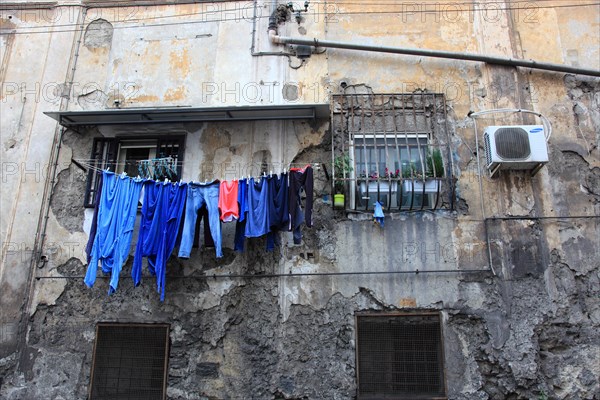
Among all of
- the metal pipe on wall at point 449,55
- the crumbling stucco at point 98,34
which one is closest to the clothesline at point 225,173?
the metal pipe on wall at point 449,55

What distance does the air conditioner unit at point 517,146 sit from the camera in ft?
19.8

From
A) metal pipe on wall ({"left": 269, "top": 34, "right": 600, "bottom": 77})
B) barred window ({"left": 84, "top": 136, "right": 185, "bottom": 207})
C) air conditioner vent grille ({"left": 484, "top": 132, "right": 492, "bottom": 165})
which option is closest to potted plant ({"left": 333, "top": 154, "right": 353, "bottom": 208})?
metal pipe on wall ({"left": 269, "top": 34, "right": 600, "bottom": 77})

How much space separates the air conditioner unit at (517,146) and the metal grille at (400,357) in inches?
84.0

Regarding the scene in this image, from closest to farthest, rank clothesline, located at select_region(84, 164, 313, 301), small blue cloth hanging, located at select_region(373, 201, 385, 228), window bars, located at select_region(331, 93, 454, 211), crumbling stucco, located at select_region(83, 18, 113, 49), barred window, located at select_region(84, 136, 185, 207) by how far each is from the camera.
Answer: clothesline, located at select_region(84, 164, 313, 301) < small blue cloth hanging, located at select_region(373, 201, 385, 228) < window bars, located at select_region(331, 93, 454, 211) < barred window, located at select_region(84, 136, 185, 207) < crumbling stucco, located at select_region(83, 18, 113, 49)

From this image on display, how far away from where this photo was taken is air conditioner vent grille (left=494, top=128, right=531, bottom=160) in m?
6.05

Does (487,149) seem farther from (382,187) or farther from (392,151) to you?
(382,187)

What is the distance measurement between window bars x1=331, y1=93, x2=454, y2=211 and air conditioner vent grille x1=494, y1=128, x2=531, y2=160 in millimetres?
665

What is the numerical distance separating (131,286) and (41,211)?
1751 millimetres

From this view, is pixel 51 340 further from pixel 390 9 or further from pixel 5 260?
pixel 390 9

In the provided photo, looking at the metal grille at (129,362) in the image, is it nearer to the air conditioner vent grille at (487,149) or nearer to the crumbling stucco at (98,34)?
the crumbling stucco at (98,34)

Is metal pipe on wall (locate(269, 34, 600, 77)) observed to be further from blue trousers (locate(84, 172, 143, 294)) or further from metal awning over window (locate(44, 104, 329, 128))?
blue trousers (locate(84, 172, 143, 294))

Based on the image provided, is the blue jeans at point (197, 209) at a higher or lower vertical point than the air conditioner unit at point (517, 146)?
lower

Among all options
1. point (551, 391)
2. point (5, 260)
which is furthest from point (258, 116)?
point (551, 391)

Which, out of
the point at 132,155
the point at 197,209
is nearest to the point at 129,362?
the point at 197,209
